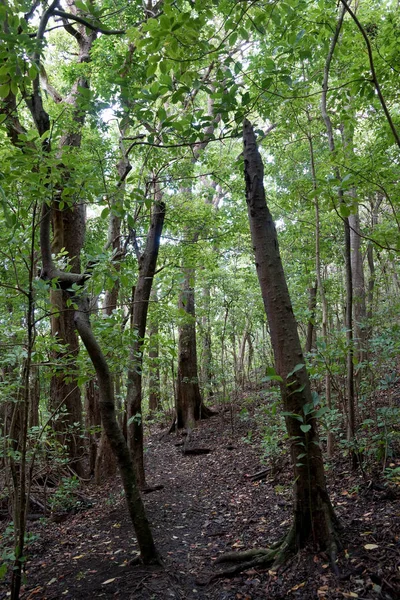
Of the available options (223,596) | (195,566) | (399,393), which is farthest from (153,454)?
(223,596)

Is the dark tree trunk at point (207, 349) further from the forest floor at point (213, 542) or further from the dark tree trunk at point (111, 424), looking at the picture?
the dark tree trunk at point (111, 424)

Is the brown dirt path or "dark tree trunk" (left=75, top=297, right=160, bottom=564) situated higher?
"dark tree trunk" (left=75, top=297, right=160, bottom=564)

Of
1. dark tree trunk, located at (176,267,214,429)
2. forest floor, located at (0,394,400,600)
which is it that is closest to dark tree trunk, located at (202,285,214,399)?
dark tree trunk, located at (176,267,214,429)

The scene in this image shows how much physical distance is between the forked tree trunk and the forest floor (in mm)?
129

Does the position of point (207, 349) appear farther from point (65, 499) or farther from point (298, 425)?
point (298, 425)

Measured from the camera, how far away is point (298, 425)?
287 cm

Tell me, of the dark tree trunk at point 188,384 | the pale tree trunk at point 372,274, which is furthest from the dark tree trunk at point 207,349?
the pale tree trunk at point 372,274

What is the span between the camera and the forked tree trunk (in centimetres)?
281

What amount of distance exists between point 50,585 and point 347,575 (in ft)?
8.48

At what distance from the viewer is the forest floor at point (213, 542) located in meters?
2.59

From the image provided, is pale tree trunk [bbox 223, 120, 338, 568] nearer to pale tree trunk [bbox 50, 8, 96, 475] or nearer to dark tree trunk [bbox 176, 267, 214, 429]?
pale tree trunk [bbox 50, 8, 96, 475]

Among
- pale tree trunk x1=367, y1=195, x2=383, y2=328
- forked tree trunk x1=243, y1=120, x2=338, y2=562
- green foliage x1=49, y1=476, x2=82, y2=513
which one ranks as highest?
pale tree trunk x1=367, y1=195, x2=383, y2=328

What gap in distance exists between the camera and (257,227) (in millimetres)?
3148

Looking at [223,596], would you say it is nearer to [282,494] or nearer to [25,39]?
[282,494]
